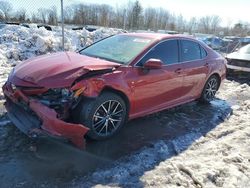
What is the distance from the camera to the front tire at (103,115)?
4238 millimetres

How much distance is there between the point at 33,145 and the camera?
428 centimetres

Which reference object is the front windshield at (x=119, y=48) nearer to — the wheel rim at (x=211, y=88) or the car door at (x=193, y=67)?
the car door at (x=193, y=67)

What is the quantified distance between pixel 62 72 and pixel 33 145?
112 cm

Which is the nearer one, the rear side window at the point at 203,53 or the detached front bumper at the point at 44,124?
the detached front bumper at the point at 44,124

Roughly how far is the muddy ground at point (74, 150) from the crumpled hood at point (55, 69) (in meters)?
0.83

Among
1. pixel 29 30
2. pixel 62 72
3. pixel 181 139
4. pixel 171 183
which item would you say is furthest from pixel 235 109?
pixel 29 30

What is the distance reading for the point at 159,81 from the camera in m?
5.21

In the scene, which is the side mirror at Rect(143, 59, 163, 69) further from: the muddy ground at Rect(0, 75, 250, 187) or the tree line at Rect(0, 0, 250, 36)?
the tree line at Rect(0, 0, 250, 36)

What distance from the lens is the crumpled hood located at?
415cm

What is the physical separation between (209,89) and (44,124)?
170 inches

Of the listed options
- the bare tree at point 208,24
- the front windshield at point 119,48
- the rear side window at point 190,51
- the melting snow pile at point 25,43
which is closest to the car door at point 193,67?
the rear side window at point 190,51

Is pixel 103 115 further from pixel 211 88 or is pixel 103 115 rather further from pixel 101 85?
pixel 211 88

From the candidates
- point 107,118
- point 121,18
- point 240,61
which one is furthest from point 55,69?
point 121,18

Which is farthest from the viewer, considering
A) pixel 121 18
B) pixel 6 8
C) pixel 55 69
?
pixel 121 18
